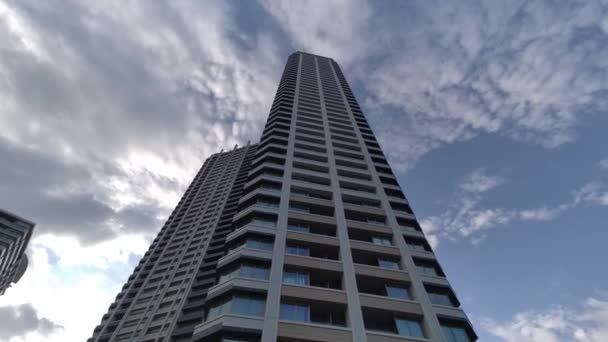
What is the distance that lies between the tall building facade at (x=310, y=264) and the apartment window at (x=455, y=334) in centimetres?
8

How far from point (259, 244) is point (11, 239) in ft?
304

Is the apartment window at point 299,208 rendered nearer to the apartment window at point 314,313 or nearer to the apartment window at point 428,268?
the apartment window at point 314,313

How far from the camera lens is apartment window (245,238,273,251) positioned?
2642cm

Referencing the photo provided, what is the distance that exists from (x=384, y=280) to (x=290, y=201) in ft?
38.8

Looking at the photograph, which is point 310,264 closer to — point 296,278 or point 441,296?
point 296,278

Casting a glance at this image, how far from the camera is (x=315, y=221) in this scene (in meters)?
30.3

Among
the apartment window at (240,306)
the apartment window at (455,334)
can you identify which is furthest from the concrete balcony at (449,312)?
the apartment window at (240,306)

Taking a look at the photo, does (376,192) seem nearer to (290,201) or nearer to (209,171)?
(290,201)

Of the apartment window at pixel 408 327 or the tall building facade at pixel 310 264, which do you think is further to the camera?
the apartment window at pixel 408 327

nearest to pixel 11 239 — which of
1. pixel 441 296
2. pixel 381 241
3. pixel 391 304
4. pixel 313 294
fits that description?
pixel 313 294

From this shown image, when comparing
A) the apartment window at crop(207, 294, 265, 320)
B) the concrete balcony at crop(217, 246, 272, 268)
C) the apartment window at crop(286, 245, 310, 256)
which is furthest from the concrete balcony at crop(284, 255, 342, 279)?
the apartment window at crop(207, 294, 265, 320)

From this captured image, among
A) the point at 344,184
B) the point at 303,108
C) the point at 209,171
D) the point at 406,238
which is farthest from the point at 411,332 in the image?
the point at 209,171

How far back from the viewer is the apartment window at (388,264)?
27.6 metres

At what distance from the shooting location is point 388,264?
1099 inches
